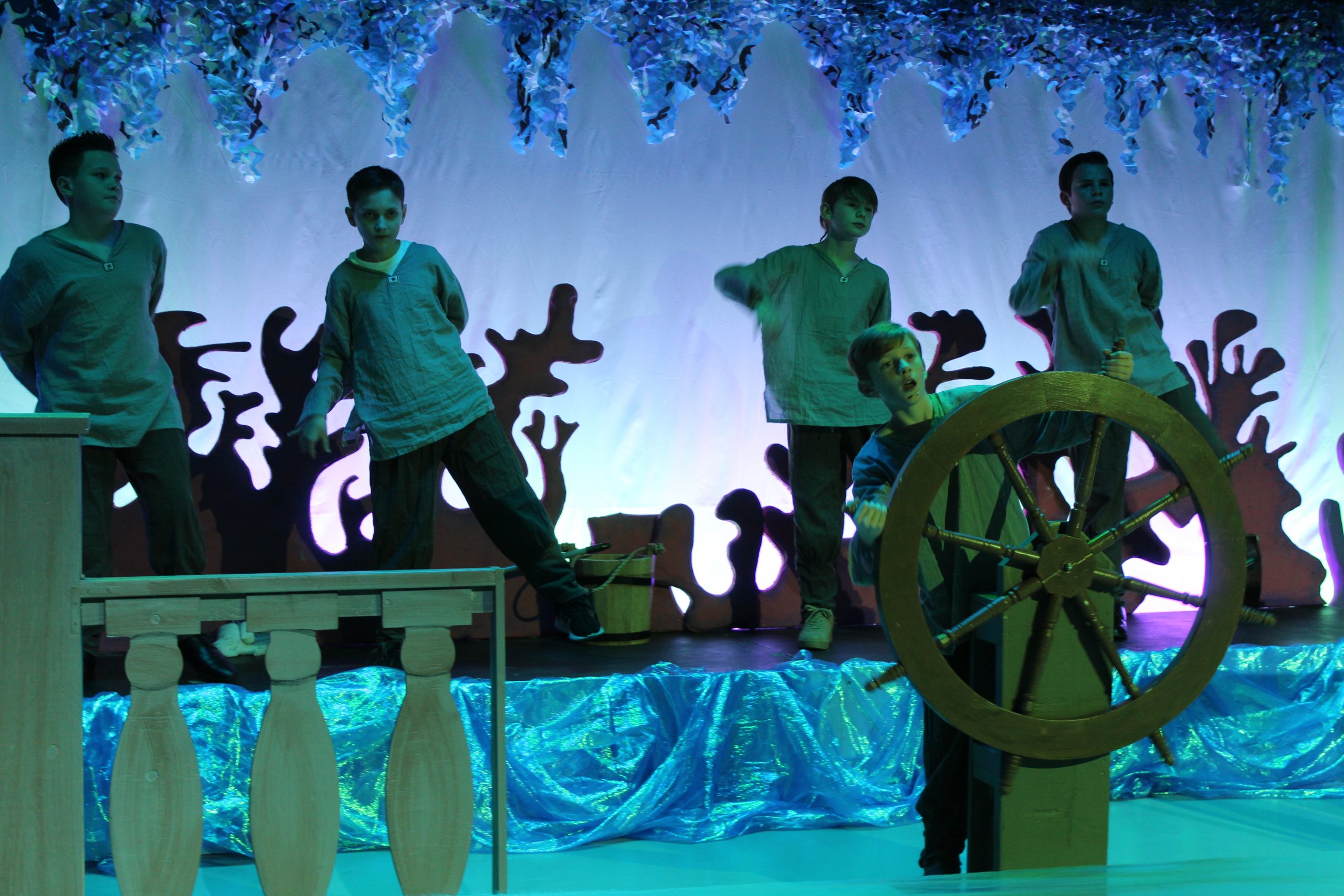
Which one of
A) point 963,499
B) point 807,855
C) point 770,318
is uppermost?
point 770,318

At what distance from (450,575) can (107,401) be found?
1.68 metres

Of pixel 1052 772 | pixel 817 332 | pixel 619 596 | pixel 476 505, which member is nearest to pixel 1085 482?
pixel 1052 772

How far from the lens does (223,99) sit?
3.73 m

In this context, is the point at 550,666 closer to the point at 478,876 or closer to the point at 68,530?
the point at 478,876

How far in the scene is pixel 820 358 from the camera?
3711 mm

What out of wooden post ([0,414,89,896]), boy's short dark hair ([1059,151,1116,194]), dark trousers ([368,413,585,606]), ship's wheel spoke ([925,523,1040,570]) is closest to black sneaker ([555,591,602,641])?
dark trousers ([368,413,585,606])

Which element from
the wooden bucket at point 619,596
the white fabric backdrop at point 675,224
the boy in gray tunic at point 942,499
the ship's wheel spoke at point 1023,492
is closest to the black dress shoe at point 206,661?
the white fabric backdrop at point 675,224

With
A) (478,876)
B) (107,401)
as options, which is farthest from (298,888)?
(107,401)

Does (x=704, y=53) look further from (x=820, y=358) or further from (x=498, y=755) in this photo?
(x=498, y=755)

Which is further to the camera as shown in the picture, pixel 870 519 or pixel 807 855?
pixel 807 855

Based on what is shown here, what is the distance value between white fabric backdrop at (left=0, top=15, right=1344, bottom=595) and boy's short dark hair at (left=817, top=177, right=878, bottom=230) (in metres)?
0.63

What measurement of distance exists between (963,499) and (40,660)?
5.14ft

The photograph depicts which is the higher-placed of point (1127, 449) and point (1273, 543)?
point (1127, 449)

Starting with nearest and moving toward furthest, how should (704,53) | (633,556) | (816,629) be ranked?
(816,629) → (633,556) → (704,53)
